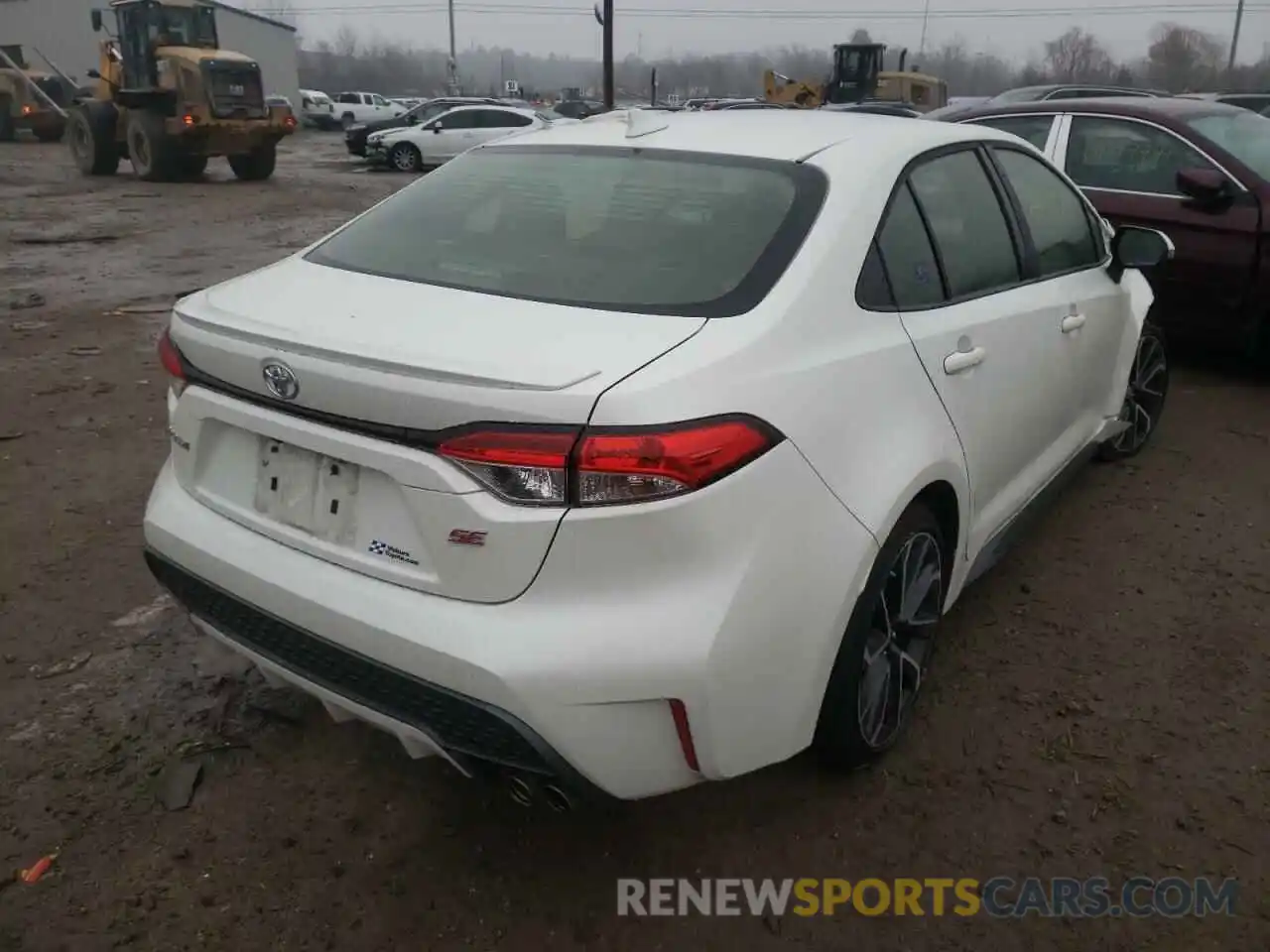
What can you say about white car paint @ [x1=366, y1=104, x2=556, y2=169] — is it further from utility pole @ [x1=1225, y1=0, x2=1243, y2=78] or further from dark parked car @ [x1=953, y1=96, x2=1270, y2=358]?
utility pole @ [x1=1225, y1=0, x2=1243, y2=78]

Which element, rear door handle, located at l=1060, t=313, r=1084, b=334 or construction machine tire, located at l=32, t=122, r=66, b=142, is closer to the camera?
rear door handle, located at l=1060, t=313, r=1084, b=334

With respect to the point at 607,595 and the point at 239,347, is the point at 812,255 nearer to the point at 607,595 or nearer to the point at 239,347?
the point at 607,595

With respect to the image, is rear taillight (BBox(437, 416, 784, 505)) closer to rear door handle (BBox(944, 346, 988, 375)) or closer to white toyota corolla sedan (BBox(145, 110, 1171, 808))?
white toyota corolla sedan (BBox(145, 110, 1171, 808))

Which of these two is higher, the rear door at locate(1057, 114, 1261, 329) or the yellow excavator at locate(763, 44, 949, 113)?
the yellow excavator at locate(763, 44, 949, 113)

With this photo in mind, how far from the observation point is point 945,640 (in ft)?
10.8

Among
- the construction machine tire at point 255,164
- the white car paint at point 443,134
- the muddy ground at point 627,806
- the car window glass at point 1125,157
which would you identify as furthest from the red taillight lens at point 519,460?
Answer: the white car paint at point 443,134

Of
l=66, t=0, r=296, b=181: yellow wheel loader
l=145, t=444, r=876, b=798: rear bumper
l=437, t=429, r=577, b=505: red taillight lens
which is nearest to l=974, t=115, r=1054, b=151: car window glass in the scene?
l=145, t=444, r=876, b=798: rear bumper

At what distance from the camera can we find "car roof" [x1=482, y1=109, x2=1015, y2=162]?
2.67m

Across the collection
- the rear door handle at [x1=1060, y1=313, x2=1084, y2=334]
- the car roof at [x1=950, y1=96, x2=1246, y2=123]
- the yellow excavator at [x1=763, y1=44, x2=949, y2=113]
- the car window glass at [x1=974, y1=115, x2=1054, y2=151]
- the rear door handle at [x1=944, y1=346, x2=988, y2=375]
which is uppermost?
the yellow excavator at [x1=763, y1=44, x2=949, y2=113]

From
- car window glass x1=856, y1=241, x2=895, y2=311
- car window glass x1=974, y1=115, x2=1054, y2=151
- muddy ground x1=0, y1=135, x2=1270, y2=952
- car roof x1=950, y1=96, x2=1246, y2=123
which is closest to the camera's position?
muddy ground x1=0, y1=135, x2=1270, y2=952

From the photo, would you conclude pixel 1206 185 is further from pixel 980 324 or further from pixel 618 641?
pixel 618 641

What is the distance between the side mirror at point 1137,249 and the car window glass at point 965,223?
39.0 inches

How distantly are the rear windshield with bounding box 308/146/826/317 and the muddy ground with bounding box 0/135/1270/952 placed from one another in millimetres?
1261

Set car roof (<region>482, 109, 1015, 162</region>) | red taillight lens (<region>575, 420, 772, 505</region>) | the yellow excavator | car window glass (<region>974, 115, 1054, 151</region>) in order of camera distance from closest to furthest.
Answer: red taillight lens (<region>575, 420, 772, 505</region>), car roof (<region>482, 109, 1015, 162</region>), car window glass (<region>974, 115, 1054, 151</region>), the yellow excavator
